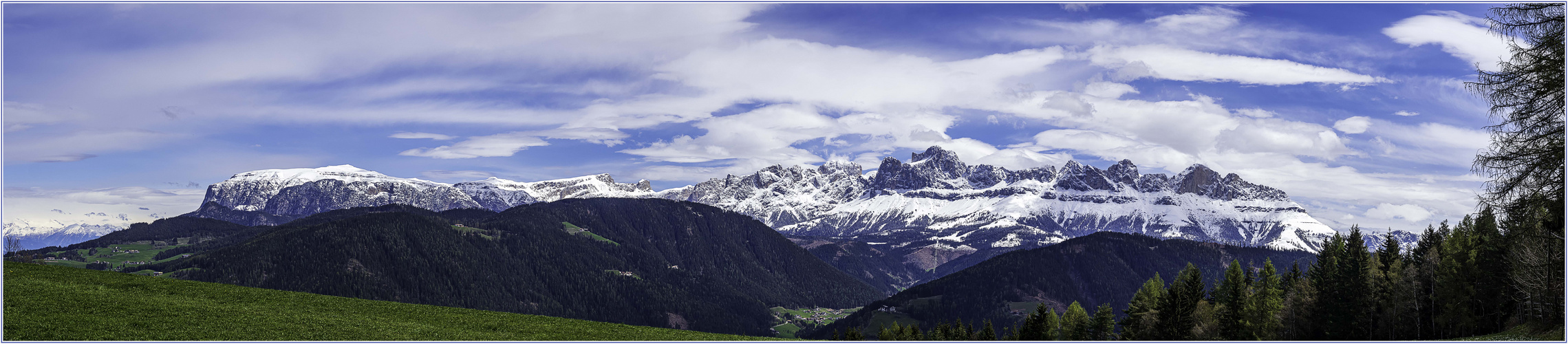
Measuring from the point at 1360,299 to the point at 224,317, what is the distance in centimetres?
9087

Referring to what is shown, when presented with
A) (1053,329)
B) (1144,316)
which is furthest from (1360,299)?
(1053,329)

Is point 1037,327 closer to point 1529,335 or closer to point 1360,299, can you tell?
point 1360,299

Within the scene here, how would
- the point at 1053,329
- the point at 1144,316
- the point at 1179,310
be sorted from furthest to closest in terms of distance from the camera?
the point at 1053,329 < the point at 1144,316 < the point at 1179,310

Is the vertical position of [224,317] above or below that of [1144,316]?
below

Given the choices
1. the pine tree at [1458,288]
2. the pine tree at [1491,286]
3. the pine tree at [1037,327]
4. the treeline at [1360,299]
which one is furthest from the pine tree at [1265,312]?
the pine tree at [1037,327]

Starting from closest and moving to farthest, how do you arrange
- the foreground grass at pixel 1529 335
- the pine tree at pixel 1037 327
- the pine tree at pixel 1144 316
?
the foreground grass at pixel 1529 335 < the pine tree at pixel 1144 316 < the pine tree at pixel 1037 327

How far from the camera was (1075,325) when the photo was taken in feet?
354

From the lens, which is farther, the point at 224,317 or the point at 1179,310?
the point at 1179,310

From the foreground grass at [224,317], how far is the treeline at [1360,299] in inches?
2231

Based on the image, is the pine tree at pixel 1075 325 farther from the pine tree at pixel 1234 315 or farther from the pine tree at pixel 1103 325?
the pine tree at pixel 1234 315

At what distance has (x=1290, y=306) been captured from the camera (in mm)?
85062

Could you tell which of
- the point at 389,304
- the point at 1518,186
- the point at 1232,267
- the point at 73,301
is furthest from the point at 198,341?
the point at 1232,267

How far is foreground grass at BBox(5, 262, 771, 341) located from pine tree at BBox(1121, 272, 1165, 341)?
62.8m

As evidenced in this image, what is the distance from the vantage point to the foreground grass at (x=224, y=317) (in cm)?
3422
